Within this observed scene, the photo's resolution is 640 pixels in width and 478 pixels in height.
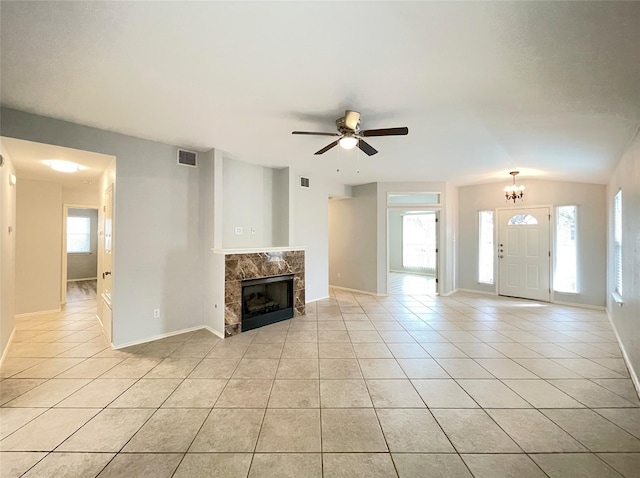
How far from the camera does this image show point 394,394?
2.30 meters

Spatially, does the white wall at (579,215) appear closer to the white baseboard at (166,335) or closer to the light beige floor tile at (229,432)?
the white baseboard at (166,335)

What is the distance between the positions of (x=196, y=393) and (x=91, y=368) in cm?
143

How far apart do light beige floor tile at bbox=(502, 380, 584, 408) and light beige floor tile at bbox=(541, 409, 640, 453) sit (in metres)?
0.08

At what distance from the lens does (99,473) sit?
5.01ft

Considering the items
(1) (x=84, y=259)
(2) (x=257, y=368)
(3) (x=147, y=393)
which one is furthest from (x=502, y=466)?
(1) (x=84, y=259)

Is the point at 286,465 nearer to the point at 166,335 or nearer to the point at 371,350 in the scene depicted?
the point at 371,350

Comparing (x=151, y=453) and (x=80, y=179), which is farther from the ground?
(x=80, y=179)

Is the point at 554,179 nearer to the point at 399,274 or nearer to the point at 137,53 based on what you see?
the point at 399,274

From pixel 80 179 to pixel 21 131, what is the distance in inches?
85.9

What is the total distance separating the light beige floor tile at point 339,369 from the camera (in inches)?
102

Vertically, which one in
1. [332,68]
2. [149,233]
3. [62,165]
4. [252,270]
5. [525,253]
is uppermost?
[332,68]

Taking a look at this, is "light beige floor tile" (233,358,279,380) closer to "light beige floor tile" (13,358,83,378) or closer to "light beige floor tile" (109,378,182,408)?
"light beige floor tile" (109,378,182,408)

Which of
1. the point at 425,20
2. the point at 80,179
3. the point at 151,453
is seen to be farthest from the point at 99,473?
the point at 80,179

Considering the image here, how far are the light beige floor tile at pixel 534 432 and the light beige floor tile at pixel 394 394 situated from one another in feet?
1.89
